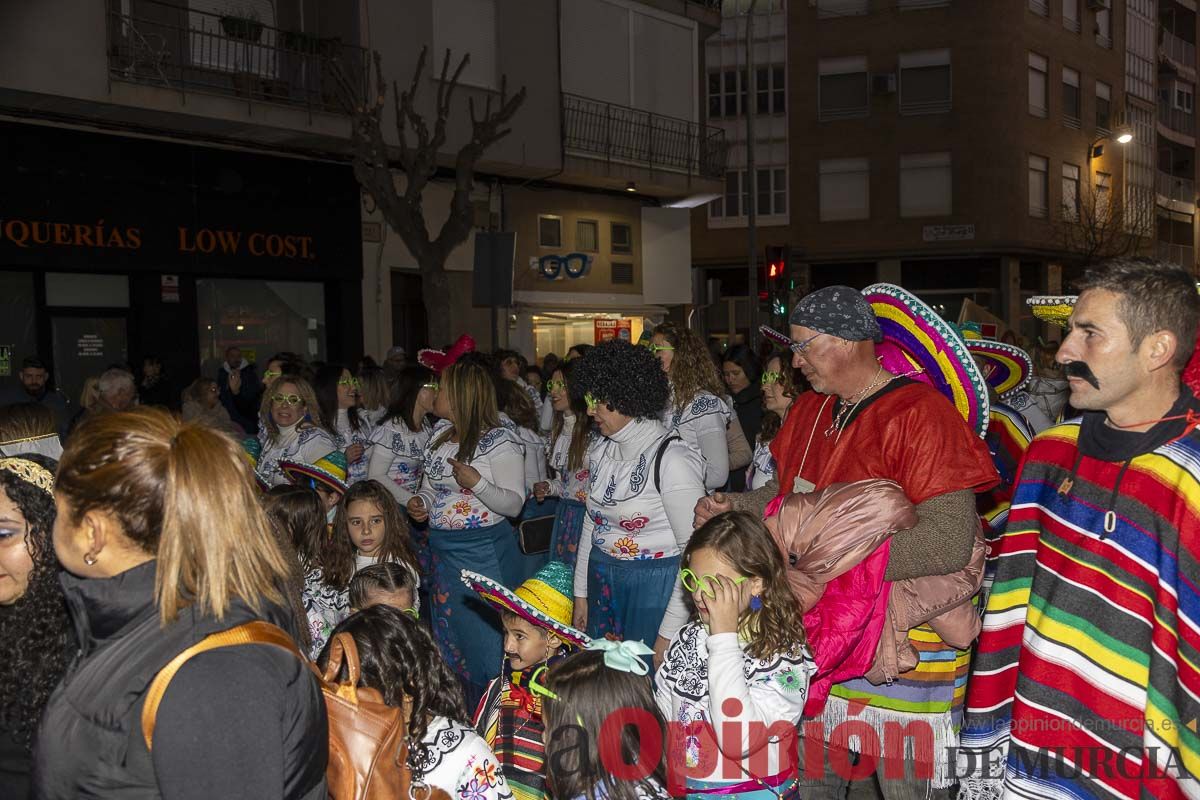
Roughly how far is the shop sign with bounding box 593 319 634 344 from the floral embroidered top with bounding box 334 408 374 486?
13443 mm

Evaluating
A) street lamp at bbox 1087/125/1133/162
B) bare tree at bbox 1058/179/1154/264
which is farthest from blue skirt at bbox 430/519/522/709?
street lamp at bbox 1087/125/1133/162

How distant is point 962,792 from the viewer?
3.71 m

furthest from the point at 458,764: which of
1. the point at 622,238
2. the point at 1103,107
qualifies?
the point at 1103,107

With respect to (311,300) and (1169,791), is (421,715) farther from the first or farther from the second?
(311,300)

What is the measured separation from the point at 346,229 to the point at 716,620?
15.4 meters

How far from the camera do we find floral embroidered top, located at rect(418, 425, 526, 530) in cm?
562

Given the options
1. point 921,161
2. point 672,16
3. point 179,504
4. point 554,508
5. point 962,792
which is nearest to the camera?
point 179,504

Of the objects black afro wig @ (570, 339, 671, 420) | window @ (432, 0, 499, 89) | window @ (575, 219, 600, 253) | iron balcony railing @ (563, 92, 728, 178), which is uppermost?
window @ (432, 0, 499, 89)

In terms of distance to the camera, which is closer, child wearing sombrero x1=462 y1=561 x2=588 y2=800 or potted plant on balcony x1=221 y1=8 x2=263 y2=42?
child wearing sombrero x1=462 y1=561 x2=588 y2=800

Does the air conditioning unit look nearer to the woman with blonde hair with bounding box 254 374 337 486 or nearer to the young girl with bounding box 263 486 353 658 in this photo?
the woman with blonde hair with bounding box 254 374 337 486

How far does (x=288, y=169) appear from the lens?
16719 mm

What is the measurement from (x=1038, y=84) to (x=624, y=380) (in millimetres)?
33786

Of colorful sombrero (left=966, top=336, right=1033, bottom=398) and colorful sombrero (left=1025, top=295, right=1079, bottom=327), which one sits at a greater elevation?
colorful sombrero (left=1025, top=295, right=1079, bottom=327)

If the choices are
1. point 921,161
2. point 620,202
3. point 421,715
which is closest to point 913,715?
point 421,715
